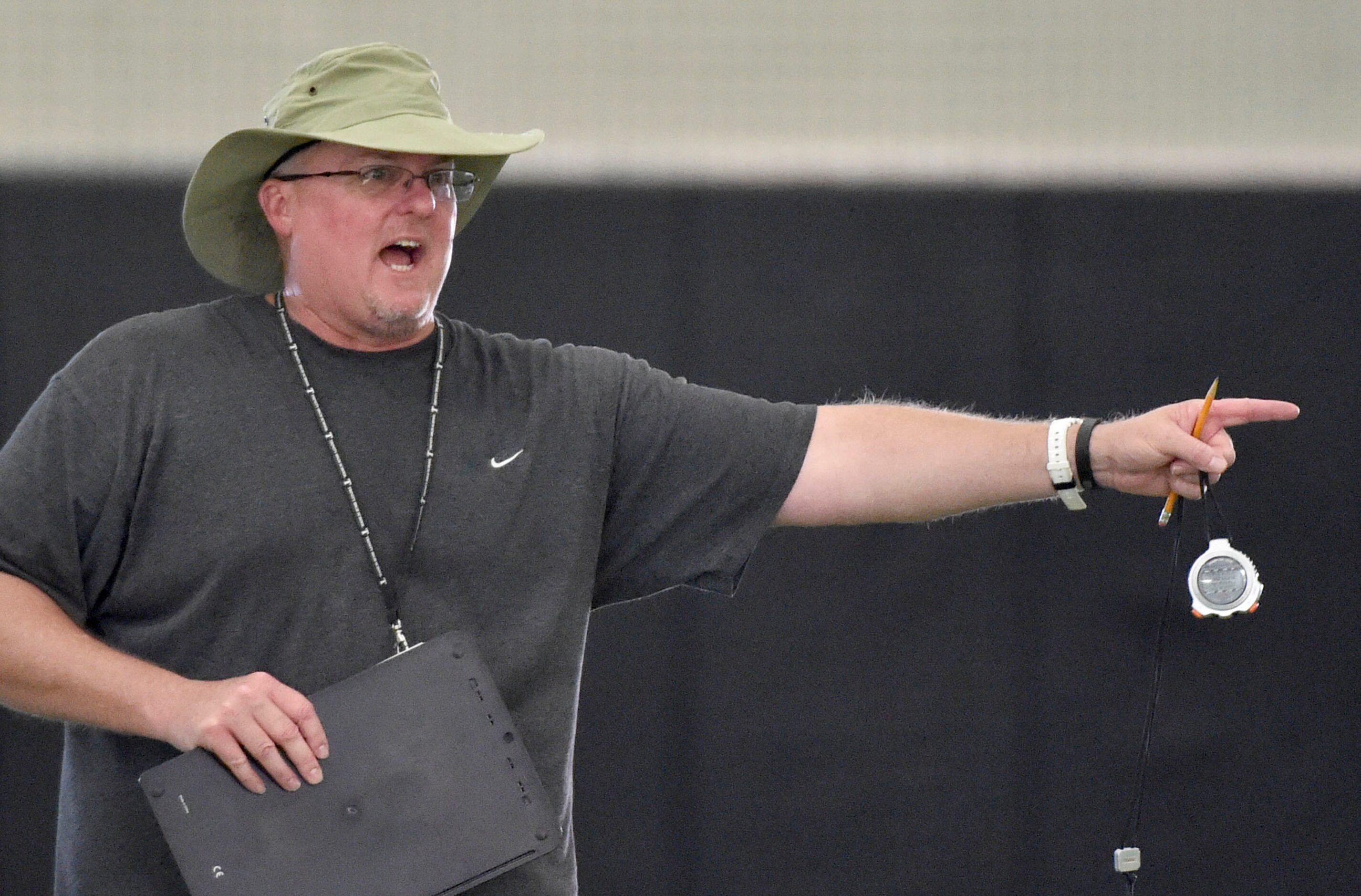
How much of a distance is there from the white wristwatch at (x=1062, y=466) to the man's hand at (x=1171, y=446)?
3 centimetres

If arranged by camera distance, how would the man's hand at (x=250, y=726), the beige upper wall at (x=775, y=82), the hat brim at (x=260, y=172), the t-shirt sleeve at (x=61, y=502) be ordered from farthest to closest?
the beige upper wall at (x=775, y=82) < the hat brim at (x=260, y=172) < the t-shirt sleeve at (x=61, y=502) < the man's hand at (x=250, y=726)

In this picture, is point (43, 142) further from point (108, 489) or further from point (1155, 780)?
point (1155, 780)

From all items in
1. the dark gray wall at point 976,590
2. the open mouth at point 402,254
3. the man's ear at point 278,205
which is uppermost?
the man's ear at point 278,205

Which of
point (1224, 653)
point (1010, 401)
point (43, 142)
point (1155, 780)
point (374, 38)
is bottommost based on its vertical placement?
point (1155, 780)

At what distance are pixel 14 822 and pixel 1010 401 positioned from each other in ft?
6.97

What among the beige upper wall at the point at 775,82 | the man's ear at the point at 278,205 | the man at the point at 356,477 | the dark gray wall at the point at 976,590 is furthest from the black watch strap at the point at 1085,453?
the beige upper wall at the point at 775,82

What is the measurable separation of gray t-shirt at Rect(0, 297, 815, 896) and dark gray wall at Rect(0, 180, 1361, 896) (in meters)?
1.23

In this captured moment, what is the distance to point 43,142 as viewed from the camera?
291 cm

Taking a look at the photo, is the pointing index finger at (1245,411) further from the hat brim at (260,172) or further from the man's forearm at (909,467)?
the hat brim at (260,172)

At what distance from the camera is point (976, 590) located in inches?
119

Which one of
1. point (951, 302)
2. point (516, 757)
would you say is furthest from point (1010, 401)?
point (516, 757)

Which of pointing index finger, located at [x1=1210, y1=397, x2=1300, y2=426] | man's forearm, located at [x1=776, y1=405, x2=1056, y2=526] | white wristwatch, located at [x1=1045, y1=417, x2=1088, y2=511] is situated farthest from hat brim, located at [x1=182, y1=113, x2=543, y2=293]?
pointing index finger, located at [x1=1210, y1=397, x2=1300, y2=426]

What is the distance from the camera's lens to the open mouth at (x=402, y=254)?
1.67m

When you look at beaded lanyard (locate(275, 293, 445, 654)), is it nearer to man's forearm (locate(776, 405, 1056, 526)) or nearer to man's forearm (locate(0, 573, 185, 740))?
man's forearm (locate(0, 573, 185, 740))
